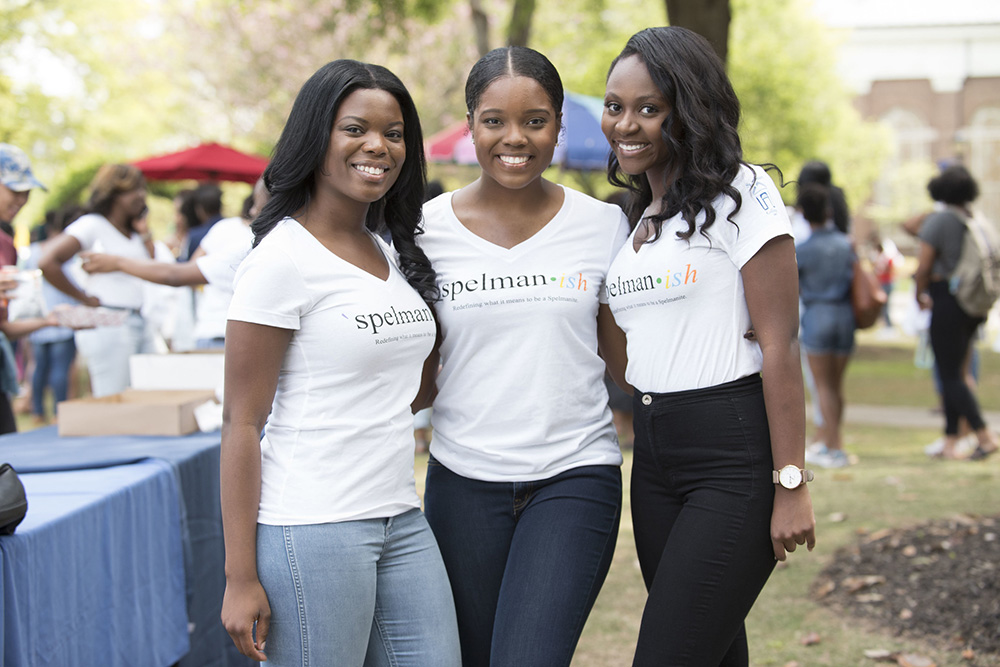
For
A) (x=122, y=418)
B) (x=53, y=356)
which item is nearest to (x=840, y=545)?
(x=122, y=418)

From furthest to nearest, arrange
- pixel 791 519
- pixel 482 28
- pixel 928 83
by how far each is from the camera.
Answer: pixel 928 83, pixel 482 28, pixel 791 519

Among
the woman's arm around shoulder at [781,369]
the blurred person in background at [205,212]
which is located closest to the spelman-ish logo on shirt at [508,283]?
the woman's arm around shoulder at [781,369]

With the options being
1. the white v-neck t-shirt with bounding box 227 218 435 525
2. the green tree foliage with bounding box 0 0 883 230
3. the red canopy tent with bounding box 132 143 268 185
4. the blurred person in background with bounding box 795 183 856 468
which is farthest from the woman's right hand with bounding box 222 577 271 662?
the green tree foliage with bounding box 0 0 883 230

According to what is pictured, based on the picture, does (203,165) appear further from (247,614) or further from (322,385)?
(247,614)

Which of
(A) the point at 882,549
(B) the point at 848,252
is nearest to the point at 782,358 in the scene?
(A) the point at 882,549

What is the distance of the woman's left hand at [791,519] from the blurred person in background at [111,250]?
471cm

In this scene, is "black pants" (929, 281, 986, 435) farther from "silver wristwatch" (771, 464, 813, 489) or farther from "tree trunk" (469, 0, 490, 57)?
"tree trunk" (469, 0, 490, 57)

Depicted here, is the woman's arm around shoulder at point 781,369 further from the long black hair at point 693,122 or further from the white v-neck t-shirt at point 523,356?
the white v-neck t-shirt at point 523,356

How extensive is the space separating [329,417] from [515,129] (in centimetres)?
96

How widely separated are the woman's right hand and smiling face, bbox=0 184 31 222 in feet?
11.7

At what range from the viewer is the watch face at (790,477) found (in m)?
2.24

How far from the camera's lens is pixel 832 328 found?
7301 millimetres

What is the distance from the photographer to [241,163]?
11.0 m

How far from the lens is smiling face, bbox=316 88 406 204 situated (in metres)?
2.34
